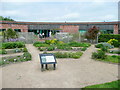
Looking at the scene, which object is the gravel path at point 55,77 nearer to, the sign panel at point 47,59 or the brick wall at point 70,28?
the sign panel at point 47,59

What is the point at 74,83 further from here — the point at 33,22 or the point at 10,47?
the point at 33,22

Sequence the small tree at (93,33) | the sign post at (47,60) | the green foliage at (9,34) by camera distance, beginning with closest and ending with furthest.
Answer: the sign post at (47,60) < the green foliage at (9,34) < the small tree at (93,33)

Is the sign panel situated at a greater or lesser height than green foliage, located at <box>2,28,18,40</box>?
lesser

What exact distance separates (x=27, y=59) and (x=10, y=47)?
658 cm

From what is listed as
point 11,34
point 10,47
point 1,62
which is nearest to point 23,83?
point 1,62

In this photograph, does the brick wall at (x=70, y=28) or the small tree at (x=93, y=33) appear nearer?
the small tree at (x=93, y=33)

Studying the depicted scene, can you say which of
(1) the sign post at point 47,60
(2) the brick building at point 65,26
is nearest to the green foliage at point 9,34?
(2) the brick building at point 65,26

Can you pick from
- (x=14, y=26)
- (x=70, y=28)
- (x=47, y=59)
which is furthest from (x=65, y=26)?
(x=47, y=59)

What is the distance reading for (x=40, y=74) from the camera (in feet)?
24.8

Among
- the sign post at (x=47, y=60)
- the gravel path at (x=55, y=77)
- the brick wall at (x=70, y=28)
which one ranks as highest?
the brick wall at (x=70, y=28)

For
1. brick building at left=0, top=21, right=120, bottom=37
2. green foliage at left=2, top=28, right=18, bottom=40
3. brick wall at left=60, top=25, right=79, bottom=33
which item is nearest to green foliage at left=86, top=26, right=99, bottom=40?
brick building at left=0, top=21, right=120, bottom=37

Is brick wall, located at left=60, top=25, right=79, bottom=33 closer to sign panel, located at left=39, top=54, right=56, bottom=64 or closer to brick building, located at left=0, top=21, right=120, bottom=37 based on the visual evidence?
brick building, located at left=0, top=21, right=120, bottom=37

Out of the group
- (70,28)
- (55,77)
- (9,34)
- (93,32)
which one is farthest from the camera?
(70,28)

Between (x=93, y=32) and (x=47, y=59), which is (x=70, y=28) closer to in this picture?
(x=93, y=32)
